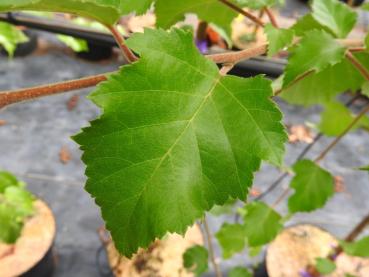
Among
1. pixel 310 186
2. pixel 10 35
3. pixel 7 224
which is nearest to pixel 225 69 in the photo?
pixel 310 186

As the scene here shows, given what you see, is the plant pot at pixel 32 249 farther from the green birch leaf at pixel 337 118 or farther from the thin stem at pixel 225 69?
the thin stem at pixel 225 69

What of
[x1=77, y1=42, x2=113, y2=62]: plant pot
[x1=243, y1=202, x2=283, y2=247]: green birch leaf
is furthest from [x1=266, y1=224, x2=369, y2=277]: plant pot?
[x1=77, y1=42, x2=113, y2=62]: plant pot

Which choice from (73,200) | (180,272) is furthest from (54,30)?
(73,200)

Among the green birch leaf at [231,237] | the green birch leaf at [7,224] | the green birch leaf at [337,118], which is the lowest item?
the green birch leaf at [7,224]

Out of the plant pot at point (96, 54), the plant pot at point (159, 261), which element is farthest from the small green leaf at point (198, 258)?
the plant pot at point (96, 54)

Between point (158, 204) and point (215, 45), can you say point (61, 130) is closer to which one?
point (215, 45)

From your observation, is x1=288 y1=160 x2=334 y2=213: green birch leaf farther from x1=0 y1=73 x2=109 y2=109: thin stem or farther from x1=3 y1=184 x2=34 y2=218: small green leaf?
x1=3 y1=184 x2=34 y2=218: small green leaf

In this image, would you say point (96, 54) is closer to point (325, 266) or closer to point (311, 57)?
point (325, 266)

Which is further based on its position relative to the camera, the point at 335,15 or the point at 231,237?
the point at 231,237
